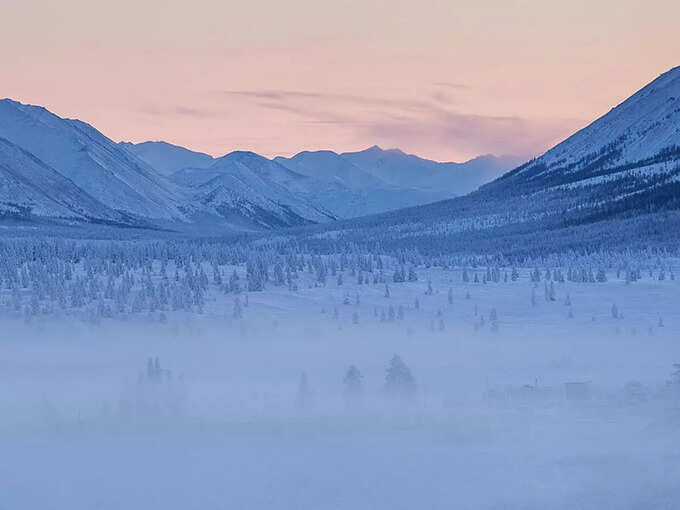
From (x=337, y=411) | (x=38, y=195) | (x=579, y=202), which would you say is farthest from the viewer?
(x=38, y=195)

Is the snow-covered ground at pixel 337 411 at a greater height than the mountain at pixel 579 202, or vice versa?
the mountain at pixel 579 202

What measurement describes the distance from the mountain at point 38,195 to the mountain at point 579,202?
57879 millimetres

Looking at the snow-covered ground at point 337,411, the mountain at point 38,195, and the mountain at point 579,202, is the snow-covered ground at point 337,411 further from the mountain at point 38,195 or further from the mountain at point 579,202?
the mountain at point 38,195

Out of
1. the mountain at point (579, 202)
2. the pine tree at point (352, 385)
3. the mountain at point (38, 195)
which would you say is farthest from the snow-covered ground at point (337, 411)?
the mountain at point (38, 195)

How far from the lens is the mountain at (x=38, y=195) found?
501 feet

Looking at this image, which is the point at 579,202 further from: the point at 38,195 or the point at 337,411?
the point at 38,195

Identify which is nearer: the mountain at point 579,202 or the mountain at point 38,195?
the mountain at point 579,202

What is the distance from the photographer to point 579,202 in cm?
8512

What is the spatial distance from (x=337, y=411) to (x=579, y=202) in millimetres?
69451

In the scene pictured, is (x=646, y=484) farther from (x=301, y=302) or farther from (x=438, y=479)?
(x=301, y=302)

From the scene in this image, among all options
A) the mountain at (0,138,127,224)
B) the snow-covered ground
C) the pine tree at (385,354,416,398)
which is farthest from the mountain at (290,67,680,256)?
the mountain at (0,138,127,224)

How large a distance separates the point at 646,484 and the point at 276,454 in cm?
478

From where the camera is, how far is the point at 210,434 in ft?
56.1

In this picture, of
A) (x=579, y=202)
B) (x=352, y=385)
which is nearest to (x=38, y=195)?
(x=579, y=202)
